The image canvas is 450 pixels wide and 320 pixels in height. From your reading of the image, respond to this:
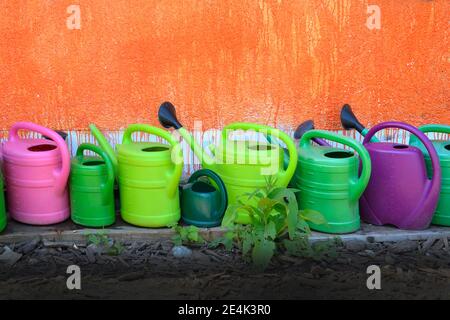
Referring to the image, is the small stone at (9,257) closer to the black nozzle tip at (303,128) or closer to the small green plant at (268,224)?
the small green plant at (268,224)

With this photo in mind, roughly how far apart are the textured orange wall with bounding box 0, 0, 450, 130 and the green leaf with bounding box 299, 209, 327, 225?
782 millimetres

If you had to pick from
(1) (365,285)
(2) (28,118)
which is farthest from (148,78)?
(1) (365,285)

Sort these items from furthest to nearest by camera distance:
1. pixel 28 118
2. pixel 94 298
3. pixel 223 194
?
pixel 28 118 < pixel 223 194 < pixel 94 298

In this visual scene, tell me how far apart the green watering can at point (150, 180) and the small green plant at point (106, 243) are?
17cm

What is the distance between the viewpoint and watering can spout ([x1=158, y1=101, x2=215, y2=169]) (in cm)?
308

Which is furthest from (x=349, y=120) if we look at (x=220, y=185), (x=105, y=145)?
(x=105, y=145)

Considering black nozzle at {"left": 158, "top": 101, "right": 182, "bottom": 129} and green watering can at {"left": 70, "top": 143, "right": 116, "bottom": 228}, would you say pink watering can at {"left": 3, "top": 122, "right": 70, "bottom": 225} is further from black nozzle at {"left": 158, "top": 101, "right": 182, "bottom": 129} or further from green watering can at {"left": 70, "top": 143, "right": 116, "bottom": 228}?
black nozzle at {"left": 158, "top": 101, "right": 182, "bottom": 129}

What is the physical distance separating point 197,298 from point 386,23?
1.94 meters

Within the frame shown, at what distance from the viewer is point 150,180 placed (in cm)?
294

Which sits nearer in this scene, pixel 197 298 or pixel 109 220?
pixel 197 298

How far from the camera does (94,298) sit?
243cm

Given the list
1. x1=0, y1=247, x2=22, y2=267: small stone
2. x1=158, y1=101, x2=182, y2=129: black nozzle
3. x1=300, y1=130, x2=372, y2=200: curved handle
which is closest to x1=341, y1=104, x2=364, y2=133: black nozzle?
x1=300, y1=130, x2=372, y2=200: curved handle

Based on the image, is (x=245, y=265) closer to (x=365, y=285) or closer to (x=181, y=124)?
(x=365, y=285)

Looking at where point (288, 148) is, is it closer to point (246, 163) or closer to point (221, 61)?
point (246, 163)
